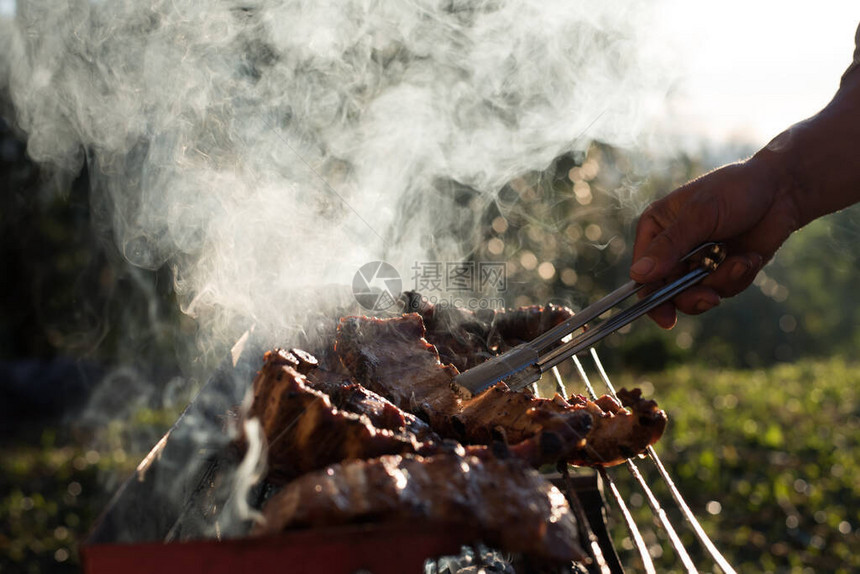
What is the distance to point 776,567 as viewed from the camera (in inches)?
194

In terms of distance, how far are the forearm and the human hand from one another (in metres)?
0.05

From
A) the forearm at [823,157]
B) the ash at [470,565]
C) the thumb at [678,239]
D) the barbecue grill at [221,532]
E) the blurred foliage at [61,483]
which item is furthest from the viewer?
the blurred foliage at [61,483]

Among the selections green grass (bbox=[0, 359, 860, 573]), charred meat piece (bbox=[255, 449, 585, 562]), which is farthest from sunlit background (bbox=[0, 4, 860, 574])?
charred meat piece (bbox=[255, 449, 585, 562])

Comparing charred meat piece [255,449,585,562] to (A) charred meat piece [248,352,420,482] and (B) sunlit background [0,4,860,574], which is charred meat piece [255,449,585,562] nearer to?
(A) charred meat piece [248,352,420,482]

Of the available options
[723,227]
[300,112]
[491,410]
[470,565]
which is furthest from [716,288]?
[300,112]

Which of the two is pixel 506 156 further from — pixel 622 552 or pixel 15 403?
pixel 15 403

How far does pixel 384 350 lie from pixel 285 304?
110cm

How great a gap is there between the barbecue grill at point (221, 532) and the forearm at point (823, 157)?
6.89 ft

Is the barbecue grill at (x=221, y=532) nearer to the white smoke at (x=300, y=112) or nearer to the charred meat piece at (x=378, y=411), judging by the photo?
Answer: the charred meat piece at (x=378, y=411)

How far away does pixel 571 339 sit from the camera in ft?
10.7

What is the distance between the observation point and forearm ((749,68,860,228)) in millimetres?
3578

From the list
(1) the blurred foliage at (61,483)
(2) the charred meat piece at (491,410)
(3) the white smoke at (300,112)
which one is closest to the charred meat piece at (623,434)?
(2) the charred meat piece at (491,410)

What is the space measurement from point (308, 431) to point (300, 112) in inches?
153

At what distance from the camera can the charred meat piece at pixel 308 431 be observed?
7.20 feet
